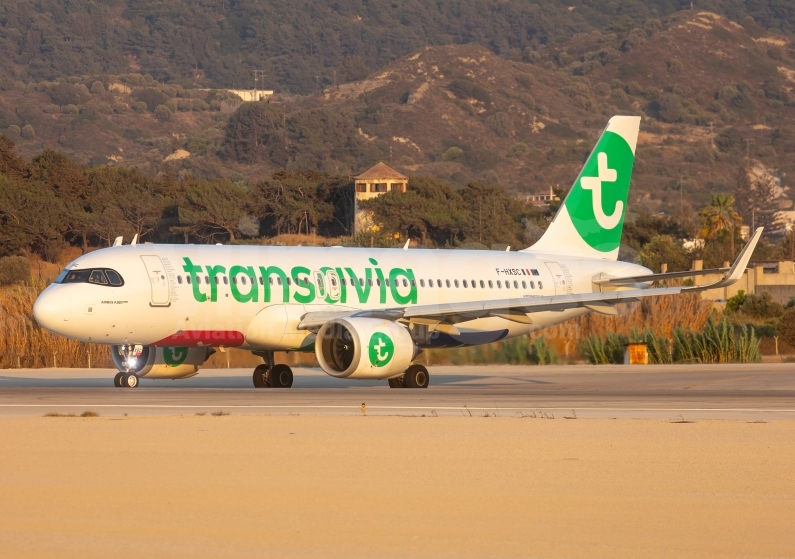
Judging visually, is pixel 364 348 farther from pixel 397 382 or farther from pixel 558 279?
pixel 558 279

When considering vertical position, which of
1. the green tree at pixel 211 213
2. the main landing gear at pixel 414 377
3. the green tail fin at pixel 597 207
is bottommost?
the main landing gear at pixel 414 377

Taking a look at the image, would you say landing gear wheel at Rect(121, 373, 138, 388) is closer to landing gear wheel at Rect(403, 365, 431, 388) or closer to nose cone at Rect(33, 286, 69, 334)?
nose cone at Rect(33, 286, 69, 334)

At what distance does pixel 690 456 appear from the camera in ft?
52.4

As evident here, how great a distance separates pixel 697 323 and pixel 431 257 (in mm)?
16704

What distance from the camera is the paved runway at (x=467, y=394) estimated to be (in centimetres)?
2280

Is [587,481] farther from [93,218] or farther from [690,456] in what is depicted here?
[93,218]

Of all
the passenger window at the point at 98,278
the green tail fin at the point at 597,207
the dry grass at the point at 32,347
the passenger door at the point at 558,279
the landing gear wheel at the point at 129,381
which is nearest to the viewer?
the passenger window at the point at 98,278

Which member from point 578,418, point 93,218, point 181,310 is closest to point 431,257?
point 181,310

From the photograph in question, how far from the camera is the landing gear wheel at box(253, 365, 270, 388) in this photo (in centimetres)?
3262

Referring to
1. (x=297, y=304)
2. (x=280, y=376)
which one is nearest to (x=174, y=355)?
(x=280, y=376)

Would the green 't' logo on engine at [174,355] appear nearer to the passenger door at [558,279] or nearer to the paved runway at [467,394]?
the paved runway at [467,394]

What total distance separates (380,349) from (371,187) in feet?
363

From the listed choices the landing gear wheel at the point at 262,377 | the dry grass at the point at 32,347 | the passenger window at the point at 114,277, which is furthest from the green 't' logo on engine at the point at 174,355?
the dry grass at the point at 32,347

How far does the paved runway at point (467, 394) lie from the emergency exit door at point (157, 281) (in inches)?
76.2
